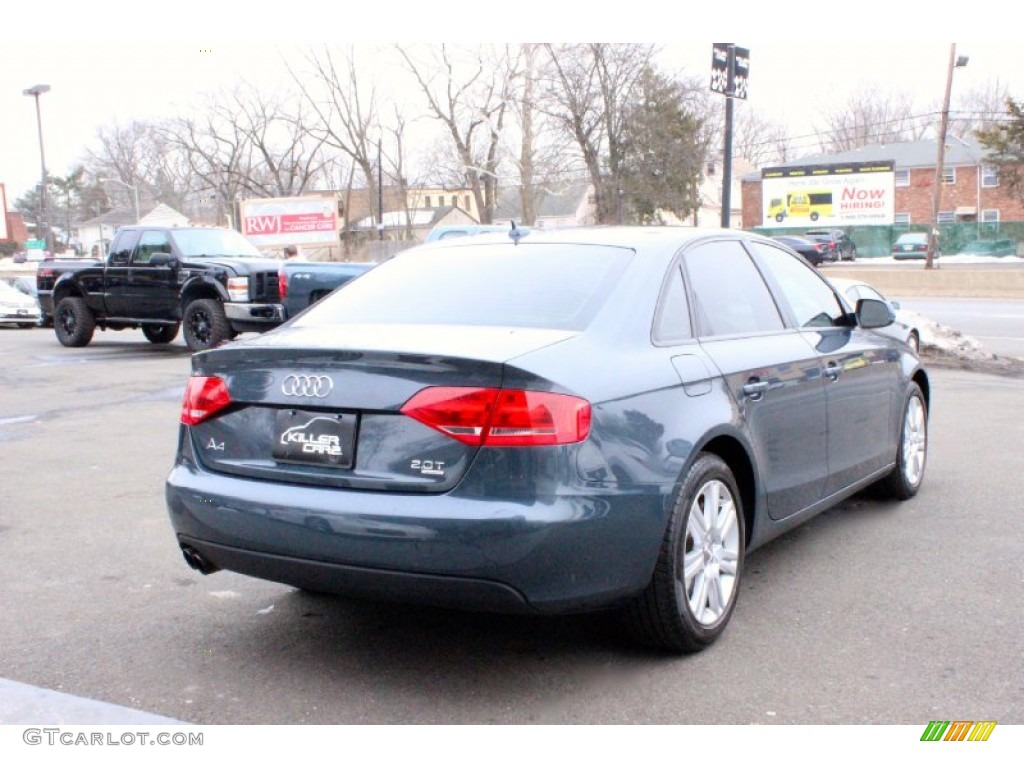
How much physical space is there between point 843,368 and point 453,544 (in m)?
2.74

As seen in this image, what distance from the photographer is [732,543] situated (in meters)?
4.31

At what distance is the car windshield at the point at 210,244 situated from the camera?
52.4 feet

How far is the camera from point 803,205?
69.9m

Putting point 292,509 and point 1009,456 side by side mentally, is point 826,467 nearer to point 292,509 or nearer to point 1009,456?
point 292,509

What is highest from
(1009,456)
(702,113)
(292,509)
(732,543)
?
(702,113)

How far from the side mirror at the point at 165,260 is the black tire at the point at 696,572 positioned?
1276 cm

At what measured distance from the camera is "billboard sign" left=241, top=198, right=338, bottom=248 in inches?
1986

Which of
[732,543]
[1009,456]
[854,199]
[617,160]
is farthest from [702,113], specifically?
[732,543]

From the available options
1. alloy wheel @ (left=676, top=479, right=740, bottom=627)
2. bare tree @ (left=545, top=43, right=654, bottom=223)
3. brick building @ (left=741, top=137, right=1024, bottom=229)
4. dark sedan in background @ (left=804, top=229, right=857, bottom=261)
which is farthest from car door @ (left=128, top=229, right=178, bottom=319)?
brick building @ (left=741, top=137, right=1024, bottom=229)

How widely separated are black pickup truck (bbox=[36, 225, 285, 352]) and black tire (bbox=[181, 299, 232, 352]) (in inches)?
0.5

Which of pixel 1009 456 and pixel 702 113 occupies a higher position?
pixel 702 113

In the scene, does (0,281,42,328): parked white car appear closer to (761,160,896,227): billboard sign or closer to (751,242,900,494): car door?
(751,242,900,494): car door

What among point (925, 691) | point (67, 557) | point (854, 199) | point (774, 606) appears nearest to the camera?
point (925, 691)

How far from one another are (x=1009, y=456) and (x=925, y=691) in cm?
458
